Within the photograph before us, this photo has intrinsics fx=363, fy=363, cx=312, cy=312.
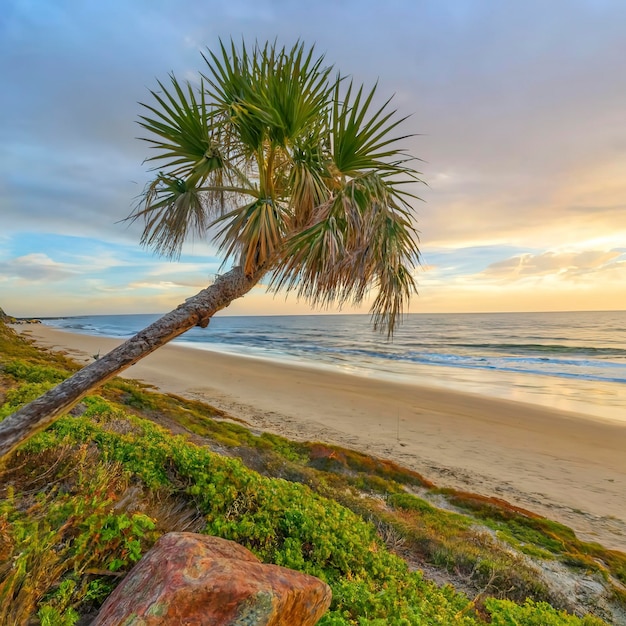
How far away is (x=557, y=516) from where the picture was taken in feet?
18.6

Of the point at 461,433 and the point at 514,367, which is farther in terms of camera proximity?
the point at 514,367

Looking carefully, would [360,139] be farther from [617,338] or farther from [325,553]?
[617,338]

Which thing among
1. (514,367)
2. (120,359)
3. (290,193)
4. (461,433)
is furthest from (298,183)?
(514,367)

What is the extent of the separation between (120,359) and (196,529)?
1.55m

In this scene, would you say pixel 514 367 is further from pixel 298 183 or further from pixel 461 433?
pixel 298 183

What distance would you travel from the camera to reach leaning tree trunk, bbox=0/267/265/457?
7.15 feet

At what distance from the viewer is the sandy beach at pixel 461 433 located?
6387 mm

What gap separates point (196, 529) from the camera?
293 cm

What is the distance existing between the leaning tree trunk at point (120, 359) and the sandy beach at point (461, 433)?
583 cm

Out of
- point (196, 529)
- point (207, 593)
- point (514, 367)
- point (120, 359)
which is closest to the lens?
point (207, 593)

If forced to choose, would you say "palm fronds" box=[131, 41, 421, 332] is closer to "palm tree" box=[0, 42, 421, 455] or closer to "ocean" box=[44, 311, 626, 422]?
"palm tree" box=[0, 42, 421, 455]

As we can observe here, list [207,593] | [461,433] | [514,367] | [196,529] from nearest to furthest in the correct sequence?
[207,593] → [196,529] → [461,433] → [514,367]

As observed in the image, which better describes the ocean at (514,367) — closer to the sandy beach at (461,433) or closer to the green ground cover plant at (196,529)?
the sandy beach at (461,433)

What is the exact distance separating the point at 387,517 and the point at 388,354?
83.3ft
